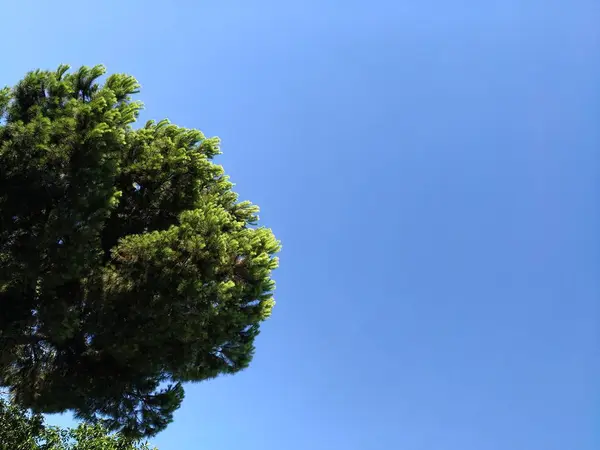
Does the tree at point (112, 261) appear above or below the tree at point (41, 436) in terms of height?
above

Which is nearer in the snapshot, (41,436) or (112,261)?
(112,261)

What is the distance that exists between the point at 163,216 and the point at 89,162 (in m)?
2.73

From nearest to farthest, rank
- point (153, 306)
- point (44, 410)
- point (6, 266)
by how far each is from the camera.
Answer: point (6, 266)
point (153, 306)
point (44, 410)

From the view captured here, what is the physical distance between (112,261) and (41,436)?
28.1 ft

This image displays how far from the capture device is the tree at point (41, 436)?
13086mm

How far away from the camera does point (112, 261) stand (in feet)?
34.1

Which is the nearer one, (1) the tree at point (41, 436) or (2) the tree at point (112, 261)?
(2) the tree at point (112, 261)

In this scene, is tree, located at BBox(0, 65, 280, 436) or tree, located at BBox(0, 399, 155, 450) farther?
tree, located at BBox(0, 399, 155, 450)

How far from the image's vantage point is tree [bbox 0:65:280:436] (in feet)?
29.7

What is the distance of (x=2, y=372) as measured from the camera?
10.9 meters

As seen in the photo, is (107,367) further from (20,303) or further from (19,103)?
(19,103)

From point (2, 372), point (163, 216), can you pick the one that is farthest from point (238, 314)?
point (2, 372)

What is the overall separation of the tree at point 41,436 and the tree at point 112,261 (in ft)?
7.96

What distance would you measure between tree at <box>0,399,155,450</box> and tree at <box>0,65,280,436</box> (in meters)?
2.43
